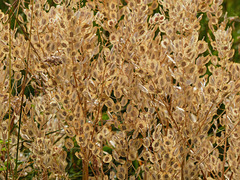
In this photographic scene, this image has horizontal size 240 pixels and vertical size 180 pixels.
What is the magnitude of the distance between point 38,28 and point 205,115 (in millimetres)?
583

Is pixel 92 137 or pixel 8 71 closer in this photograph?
pixel 92 137

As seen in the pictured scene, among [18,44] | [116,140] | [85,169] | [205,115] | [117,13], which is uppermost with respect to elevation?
[117,13]

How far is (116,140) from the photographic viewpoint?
1.03 metres

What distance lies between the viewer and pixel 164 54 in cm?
112

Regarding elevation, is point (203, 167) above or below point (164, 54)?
below

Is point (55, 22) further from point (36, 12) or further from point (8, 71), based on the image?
point (8, 71)

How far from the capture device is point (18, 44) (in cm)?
108

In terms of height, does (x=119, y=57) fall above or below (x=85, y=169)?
above

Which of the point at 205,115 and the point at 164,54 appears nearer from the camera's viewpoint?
the point at 205,115

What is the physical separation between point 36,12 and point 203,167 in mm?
722

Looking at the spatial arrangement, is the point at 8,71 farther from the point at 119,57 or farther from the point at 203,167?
the point at 203,167

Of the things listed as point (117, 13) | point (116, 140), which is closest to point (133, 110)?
point (116, 140)

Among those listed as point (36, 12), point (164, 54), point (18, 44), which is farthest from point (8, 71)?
point (164, 54)

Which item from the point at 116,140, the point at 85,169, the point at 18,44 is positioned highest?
the point at 18,44
